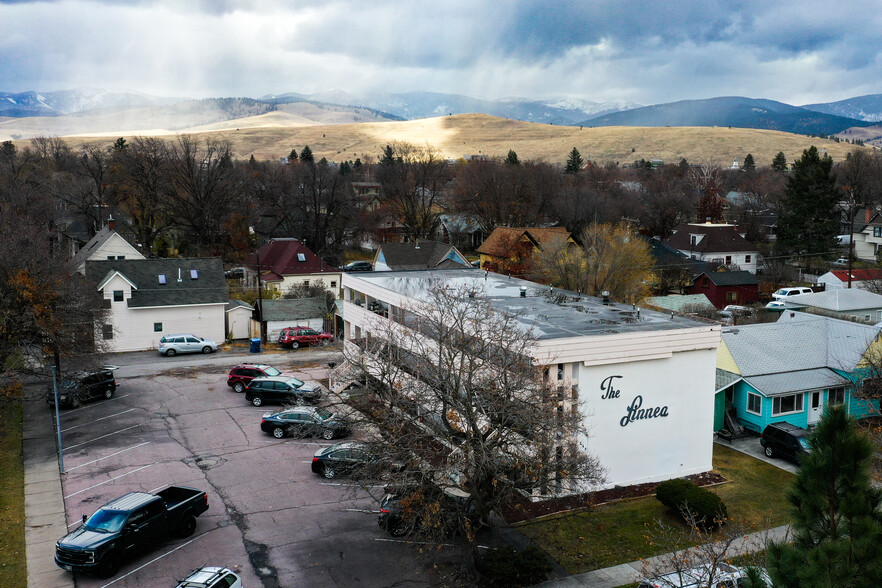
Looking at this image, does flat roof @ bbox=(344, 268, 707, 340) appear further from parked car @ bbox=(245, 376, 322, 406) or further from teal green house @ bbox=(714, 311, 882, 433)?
parked car @ bbox=(245, 376, 322, 406)

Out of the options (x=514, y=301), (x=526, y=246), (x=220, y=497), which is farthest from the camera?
(x=526, y=246)

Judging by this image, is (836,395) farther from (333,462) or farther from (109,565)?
(109,565)

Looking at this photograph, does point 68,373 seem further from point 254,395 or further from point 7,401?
point 254,395

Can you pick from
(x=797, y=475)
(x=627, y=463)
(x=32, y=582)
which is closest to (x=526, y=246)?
(x=627, y=463)

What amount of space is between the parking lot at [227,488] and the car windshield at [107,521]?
119cm

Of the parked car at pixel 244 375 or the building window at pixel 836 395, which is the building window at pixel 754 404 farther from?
the parked car at pixel 244 375

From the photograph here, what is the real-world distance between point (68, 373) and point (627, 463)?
83.5 ft

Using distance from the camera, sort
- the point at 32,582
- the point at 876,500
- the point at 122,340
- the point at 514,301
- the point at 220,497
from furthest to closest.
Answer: the point at 122,340, the point at 514,301, the point at 220,497, the point at 32,582, the point at 876,500

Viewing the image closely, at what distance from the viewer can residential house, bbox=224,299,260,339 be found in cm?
5097

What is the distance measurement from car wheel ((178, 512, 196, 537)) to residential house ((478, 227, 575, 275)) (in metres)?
43.3

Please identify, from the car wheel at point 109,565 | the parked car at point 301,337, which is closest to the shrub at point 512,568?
the car wheel at point 109,565

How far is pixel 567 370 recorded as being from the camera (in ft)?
79.8

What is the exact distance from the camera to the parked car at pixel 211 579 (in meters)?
16.5

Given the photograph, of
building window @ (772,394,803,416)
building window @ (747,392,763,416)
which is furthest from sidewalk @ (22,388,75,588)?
building window @ (772,394,803,416)
